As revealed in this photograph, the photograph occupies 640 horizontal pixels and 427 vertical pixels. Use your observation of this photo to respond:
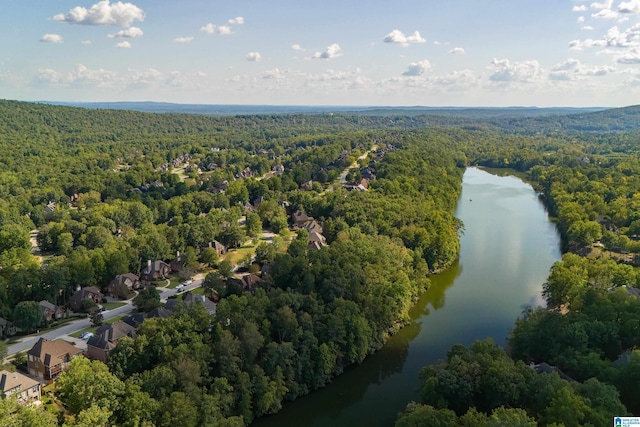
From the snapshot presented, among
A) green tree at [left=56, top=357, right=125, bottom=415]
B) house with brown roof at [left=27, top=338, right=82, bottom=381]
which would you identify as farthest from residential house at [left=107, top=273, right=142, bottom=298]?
green tree at [left=56, top=357, right=125, bottom=415]

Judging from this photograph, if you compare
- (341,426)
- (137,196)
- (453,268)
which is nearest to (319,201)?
(453,268)

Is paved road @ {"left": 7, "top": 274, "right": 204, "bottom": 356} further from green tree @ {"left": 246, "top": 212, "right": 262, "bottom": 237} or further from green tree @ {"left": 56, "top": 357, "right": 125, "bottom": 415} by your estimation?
green tree @ {"left": 246, "top": 212, "right": 262, "bottom": 237}

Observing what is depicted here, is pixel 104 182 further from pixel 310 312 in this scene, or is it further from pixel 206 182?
pixel 310 312

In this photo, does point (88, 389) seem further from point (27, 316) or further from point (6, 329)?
point (6, 329)

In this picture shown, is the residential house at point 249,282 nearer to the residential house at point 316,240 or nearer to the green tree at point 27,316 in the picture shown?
the residential house at point 316,240


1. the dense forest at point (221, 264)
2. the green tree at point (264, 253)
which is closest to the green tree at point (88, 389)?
the dense forest at point (221, 264)

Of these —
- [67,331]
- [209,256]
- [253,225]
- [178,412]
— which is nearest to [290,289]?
[178,412]
